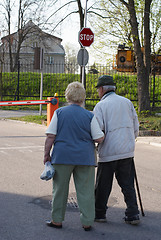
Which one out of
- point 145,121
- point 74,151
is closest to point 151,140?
point 145,121

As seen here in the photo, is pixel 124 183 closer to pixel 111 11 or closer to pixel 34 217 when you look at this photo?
pixel 34 217

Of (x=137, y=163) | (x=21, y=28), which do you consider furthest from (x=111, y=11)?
(x=21, y=28)

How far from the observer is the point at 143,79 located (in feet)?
50.9

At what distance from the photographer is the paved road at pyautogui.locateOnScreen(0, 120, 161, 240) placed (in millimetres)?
4258

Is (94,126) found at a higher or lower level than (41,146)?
higher

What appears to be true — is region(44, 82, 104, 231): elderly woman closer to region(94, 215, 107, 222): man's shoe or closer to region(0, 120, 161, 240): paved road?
region(0, 120, 161, 240): paved road

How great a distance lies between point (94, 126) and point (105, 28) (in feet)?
66.1

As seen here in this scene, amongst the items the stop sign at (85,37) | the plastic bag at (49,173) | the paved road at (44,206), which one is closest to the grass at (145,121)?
the stop sign at (85,37)

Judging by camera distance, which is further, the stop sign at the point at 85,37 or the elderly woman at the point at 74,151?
the stop sign at the point at 85,37

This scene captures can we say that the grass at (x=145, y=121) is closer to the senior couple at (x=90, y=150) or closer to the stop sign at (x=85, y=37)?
the stop sign at (x=85, y=37)

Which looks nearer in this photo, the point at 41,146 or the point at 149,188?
the point at 149,188

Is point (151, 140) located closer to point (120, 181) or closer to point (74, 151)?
point (120, 181)

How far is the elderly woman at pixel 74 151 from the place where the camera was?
422 centimetres

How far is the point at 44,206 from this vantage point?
521 centimetres
